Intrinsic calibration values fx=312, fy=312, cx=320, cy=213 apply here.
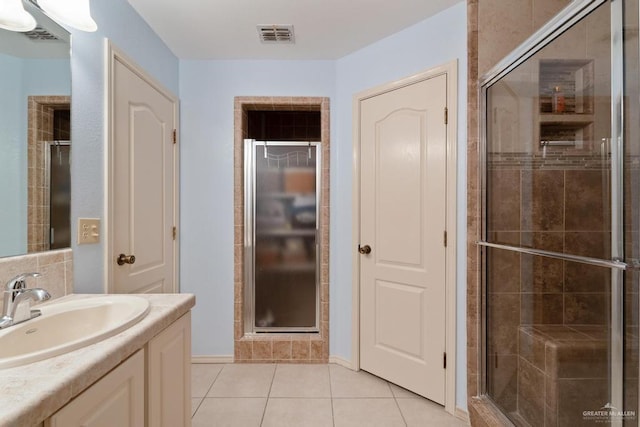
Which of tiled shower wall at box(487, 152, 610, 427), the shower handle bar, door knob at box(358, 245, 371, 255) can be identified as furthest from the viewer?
door knob at box(358, 245, 371, 255)

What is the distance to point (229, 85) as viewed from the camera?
8.30 ft

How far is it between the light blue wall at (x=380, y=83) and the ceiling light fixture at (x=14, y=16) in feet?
5.99

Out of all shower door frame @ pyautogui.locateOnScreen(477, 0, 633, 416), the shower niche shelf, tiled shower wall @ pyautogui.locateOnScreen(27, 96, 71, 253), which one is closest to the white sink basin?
tiled shower wall @ pyautogui.locateOnScreen(27, 96, 71, 253)

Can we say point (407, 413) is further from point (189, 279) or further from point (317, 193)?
point (189, 279)

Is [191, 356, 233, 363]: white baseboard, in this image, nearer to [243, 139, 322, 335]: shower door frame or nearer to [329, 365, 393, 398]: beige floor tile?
[243, 139, 322, 335]: shower door frame

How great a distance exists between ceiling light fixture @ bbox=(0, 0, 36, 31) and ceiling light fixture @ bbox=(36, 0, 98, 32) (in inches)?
3.6

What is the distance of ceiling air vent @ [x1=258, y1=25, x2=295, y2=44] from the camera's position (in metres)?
2.09

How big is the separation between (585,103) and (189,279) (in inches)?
106

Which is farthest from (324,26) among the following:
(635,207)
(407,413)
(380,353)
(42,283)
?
(407,413)

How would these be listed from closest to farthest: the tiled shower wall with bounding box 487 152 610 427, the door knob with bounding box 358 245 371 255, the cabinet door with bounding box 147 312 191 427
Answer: the cabinet door with bounding box 147 312 191 427
the tiled shower wall with bounding box 487 152 610 427
the door knob with bounding box 358 245 371 255

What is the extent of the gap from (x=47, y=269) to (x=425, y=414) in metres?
2.11

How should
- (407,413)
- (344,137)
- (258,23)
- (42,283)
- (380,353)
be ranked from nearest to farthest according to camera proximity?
1. (42,283)
2. (407,413)
3. (258,23)
4. (380,353)
5. (344,137)

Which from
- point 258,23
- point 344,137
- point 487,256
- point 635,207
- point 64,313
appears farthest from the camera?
point 344,137

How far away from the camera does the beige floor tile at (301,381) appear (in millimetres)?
2090
